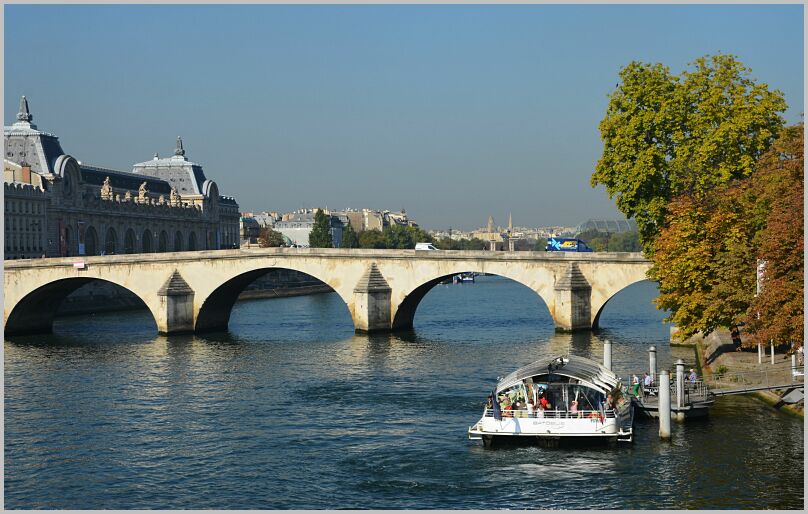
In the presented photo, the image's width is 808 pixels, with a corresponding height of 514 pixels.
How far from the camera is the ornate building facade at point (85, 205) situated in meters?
130

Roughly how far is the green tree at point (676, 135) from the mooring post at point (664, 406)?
21956 millimetres

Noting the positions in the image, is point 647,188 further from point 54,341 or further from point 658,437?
point 54,341

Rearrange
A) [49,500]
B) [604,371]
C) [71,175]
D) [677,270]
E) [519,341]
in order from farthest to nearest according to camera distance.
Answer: [71,175], [519,341], [677,270], [604,371], [49,500]

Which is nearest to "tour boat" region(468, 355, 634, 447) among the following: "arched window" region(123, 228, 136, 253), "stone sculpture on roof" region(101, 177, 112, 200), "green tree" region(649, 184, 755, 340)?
"green tree" region(649, 184, 755, 340)

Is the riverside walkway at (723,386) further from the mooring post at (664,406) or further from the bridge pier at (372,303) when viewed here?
the bridge pier at (372,303)

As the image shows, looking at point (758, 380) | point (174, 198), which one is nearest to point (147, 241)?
point (174, 198)

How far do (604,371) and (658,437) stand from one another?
13.0 ft

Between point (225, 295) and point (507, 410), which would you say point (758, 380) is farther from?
point (225, 295)

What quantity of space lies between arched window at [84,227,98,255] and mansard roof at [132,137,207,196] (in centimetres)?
3990

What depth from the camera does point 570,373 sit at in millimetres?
39500

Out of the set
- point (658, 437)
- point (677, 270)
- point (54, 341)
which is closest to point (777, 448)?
point (658, 437)

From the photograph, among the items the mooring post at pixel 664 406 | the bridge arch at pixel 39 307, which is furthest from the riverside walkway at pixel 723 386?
the bridge arch at pixel 39 307

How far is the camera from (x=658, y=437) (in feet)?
130

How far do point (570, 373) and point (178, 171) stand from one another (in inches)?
6131
